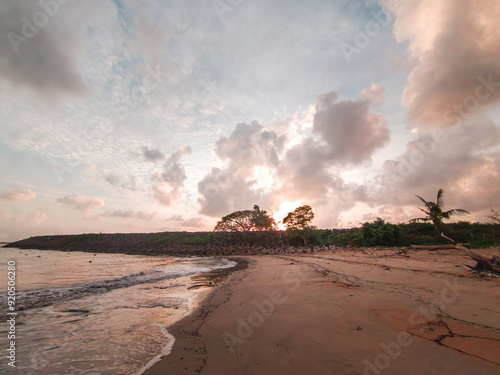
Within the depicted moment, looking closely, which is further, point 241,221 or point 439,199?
point 241,221

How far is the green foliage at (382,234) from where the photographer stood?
94.8 ft

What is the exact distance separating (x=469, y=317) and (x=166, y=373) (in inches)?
225

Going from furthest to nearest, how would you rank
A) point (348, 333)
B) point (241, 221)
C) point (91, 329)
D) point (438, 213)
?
point (241, 221), point (438, 213), point (91, 329), point (348, 333)

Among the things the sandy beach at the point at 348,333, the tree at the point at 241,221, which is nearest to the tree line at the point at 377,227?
the tree at the point at 241,221

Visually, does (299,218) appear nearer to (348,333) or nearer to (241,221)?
(241,221)

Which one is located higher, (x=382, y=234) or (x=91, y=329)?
(x=382, y=234)

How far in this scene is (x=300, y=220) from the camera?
1286 inches

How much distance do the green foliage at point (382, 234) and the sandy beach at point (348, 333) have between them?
24.6 metres

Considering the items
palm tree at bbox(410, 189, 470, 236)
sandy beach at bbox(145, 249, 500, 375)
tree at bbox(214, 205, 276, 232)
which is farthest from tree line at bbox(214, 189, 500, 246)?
sandy beach at bbox(145, 249, 500, 375)

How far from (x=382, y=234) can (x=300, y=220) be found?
10.9 meters

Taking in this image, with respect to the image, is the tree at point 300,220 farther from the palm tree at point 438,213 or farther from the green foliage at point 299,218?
the palm tree at point 438,213

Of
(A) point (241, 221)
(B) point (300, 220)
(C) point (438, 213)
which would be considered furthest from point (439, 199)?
(A) point (241, 221)

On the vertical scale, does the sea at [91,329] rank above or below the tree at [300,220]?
below

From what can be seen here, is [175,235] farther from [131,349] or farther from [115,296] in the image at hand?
[131,349]
